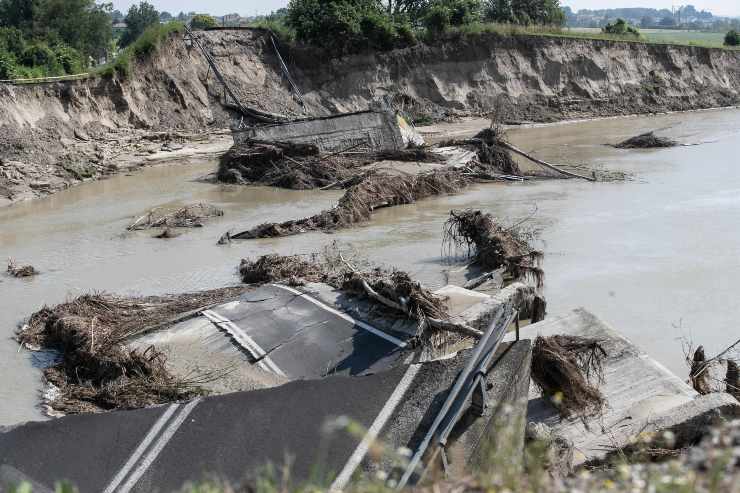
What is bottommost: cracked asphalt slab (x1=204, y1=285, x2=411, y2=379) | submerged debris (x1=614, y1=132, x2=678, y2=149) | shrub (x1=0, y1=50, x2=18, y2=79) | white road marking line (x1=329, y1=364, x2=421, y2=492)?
submerged debris (x1=614, y1=132, x2=678, y2=149)

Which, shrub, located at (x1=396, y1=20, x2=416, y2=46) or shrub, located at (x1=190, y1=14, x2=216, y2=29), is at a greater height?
shrub, located at (x1=190, y1=14, x2=216, y2=29)

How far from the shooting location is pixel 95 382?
899 centimetres

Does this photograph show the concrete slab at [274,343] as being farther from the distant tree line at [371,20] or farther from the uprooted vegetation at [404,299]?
the distant tree line at [371,20]

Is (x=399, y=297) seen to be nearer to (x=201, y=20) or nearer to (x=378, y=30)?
(x=378, y=30)

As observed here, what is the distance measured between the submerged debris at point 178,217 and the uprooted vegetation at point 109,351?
5.78m

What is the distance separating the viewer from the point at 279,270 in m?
11.9

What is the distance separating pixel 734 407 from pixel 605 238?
8.65m

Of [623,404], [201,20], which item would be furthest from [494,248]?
[201,20]

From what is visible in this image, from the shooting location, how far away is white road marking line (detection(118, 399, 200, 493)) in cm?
535

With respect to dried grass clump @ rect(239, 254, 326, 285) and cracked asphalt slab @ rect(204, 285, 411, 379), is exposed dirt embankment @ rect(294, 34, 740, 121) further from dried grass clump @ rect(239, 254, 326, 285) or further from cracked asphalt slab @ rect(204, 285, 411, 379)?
cracked asphalt slab @ rect(204, 285, 411, 379)

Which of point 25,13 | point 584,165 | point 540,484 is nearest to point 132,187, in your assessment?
point 584,165

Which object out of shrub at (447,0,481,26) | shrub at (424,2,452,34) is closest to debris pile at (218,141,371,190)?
shrub at (424,2,452,34)

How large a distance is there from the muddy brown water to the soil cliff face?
2.28 m

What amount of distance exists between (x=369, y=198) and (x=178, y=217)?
3975 millimetres
